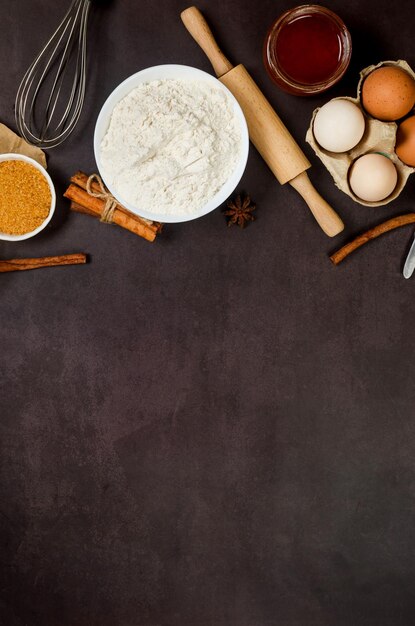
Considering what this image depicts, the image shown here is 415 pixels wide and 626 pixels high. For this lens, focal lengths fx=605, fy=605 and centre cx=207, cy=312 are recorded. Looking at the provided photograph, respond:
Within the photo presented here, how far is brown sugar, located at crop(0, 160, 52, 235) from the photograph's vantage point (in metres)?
1.41

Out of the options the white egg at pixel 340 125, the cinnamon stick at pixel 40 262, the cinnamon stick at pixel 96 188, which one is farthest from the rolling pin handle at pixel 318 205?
the cinnamon stick at pixel 40 262

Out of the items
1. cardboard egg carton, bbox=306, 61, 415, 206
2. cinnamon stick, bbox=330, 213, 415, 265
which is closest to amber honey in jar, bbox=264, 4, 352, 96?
cardboard egg carton, bbox=306, 61, 415, 206

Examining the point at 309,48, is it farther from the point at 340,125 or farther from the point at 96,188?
the point at 96,188

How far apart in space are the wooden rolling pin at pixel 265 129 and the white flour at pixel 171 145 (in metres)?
0.09

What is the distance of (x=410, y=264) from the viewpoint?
1.48 meters

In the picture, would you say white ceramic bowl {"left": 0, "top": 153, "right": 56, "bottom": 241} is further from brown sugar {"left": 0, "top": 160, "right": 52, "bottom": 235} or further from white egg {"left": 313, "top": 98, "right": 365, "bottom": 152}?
white egg {"left": 313, "top": 98, "right": 365, "bottom": 152}

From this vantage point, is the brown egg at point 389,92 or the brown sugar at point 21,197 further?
the brown sugar at point 21,197

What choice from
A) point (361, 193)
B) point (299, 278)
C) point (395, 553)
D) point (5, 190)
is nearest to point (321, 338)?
point (299, 278)

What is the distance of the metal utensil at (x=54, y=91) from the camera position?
1471mm

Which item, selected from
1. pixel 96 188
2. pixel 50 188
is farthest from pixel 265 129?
pixel 50 188

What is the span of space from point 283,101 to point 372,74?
0.24m

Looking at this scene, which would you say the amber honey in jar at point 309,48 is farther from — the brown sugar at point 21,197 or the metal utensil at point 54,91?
the brown sugar at point 21,197

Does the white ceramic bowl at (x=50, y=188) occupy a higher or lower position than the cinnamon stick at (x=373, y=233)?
higher

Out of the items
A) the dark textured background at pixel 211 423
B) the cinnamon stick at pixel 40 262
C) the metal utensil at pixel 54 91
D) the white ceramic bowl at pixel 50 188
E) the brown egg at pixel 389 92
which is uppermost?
the metal utensil at pixel 54 91
